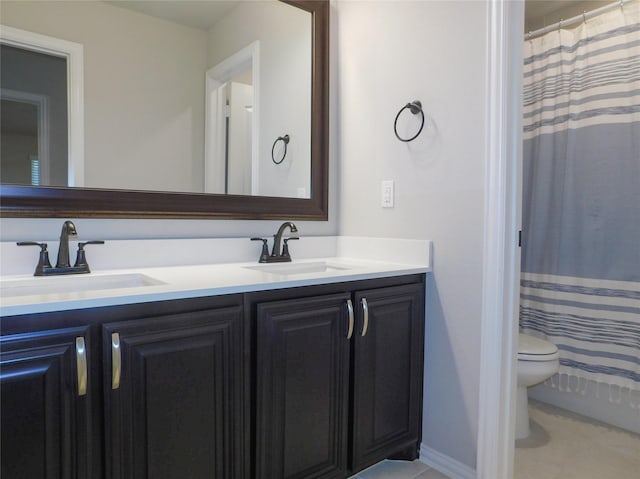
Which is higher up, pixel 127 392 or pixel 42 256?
pixel 42 256

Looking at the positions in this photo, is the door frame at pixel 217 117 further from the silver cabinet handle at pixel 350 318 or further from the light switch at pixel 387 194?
the silver cabinet handle at pixel 350 318

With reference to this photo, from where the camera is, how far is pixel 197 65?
1699 mm

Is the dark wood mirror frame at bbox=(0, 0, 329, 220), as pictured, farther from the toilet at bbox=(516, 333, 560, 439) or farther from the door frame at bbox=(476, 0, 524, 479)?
the toilet at bbox=(516, 333, 560, 439)

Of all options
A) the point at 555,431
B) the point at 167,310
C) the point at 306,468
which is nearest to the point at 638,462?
the point at 555,431

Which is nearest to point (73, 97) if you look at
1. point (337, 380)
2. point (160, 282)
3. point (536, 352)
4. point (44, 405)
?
point (160, 282)

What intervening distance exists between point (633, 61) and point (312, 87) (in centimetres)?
158

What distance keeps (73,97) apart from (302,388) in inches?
50.5

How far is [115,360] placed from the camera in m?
0.98

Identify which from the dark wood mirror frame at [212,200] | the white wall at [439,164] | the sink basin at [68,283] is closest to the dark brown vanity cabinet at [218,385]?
the white wall at [439,164]

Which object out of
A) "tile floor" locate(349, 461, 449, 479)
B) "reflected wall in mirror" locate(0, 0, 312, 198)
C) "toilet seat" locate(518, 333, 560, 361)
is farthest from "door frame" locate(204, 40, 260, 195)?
"toilet seat" locate(518, 333, 560, 361)

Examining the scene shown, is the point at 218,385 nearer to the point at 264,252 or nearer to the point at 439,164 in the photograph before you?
the point at 264,252

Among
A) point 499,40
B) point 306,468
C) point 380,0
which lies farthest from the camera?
point 380,0

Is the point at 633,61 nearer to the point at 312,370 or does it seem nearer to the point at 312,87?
the point at 312,87

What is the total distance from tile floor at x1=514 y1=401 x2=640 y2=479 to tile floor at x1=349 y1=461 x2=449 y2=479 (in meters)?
0.36
